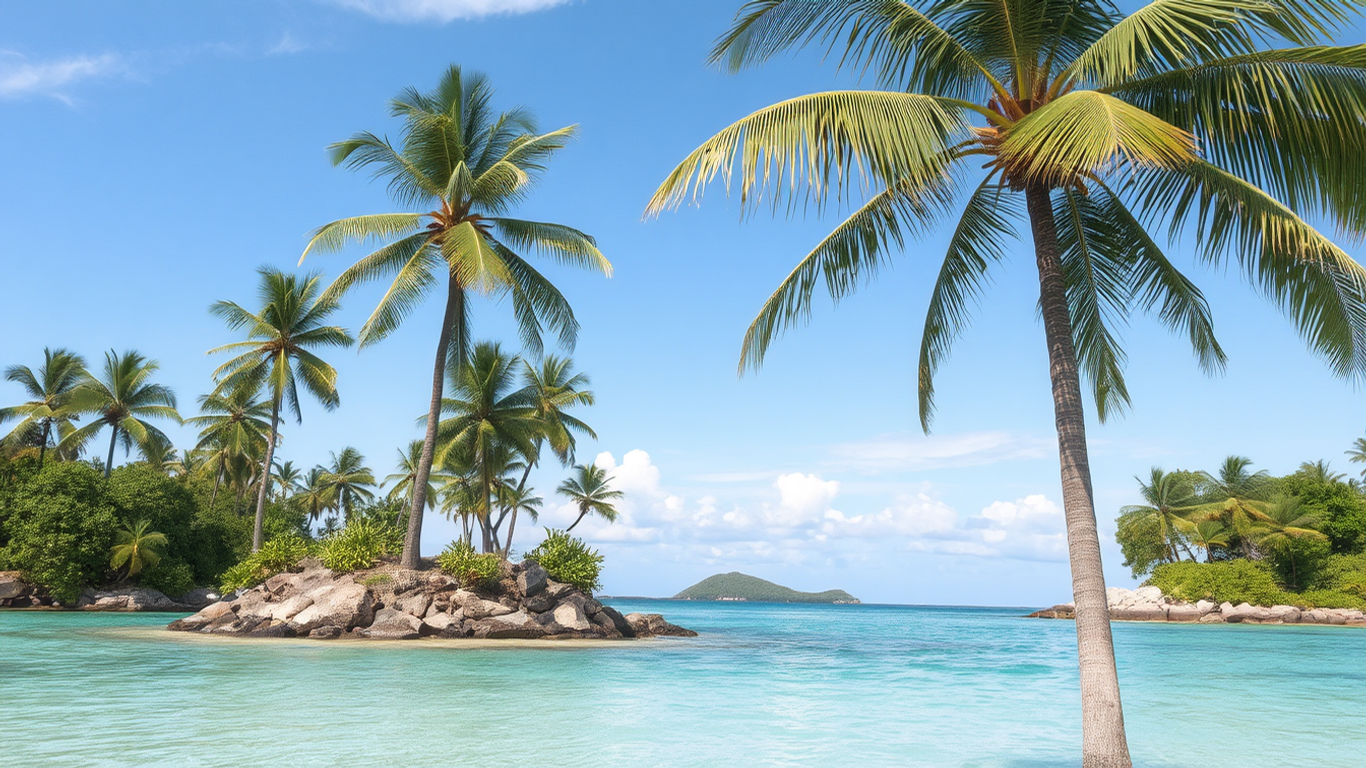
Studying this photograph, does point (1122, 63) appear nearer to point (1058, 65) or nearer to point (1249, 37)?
point (1249, 37)

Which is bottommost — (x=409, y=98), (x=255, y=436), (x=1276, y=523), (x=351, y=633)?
(x=351, y=633)

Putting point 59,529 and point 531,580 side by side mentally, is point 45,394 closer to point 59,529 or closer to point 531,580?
point 59,529

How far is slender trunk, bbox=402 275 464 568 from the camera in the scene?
65.9 feet

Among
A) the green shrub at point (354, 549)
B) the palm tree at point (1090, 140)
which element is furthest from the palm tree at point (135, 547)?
the palm tree at point (1090, 140)

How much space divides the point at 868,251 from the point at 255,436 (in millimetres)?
37646

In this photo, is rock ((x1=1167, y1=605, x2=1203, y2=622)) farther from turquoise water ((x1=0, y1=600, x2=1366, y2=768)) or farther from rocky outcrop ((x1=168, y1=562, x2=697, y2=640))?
rocky outcrop ((x1=168, y1=562, x2=697, y2=640))

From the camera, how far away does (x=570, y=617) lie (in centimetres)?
2134

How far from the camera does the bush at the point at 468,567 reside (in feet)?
67.1

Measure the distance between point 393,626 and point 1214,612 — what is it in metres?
42.2

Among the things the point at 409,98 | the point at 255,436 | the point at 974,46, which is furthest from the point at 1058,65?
the point at 255,436

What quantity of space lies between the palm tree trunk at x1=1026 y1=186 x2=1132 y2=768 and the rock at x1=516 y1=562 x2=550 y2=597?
1727cm

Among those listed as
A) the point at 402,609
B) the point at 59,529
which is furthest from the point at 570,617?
the point at 59,529

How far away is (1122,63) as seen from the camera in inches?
211

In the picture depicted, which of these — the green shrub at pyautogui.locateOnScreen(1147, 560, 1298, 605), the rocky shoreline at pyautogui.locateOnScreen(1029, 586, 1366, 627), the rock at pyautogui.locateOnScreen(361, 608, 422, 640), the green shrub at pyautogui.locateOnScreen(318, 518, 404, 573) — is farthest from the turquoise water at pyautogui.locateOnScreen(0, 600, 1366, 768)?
the green shrub at pyautogui.locateOnScreen(1147, 560, 1298, 605)
